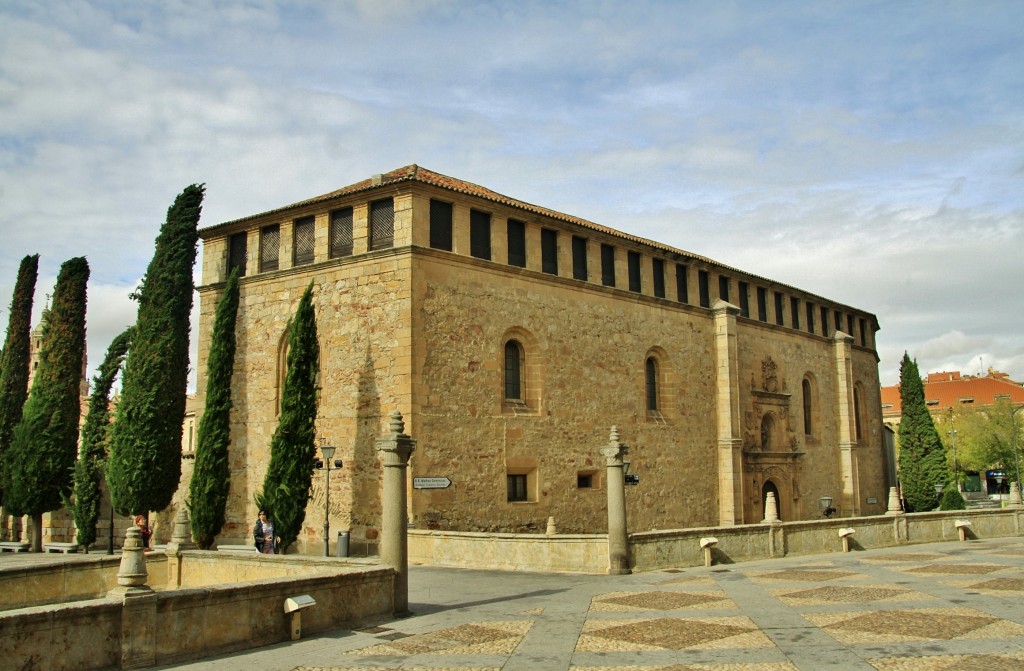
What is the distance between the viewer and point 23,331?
27969 millimetres

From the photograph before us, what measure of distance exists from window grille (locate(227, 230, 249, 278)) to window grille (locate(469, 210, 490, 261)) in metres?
6.74

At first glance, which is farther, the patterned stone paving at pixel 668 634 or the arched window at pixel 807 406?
the arched window at pixel 807 406

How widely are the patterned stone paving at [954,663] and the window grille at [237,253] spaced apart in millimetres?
20212

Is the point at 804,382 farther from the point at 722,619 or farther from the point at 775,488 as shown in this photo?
the point at 722,619

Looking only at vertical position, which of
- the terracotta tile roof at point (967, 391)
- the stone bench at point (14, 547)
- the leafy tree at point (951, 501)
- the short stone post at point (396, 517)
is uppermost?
the terracotta tile roof at point (967, 391)

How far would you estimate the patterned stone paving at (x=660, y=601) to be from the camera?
1212 cm

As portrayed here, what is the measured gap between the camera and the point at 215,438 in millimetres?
22266

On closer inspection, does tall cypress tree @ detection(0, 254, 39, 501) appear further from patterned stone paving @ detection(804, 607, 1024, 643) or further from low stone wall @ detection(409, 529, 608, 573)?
patterned stone paving @ detection(804, 607, 1024, 643)

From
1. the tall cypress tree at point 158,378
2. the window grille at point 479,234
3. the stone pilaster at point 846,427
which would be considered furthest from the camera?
the stone pilaster at point 846,427

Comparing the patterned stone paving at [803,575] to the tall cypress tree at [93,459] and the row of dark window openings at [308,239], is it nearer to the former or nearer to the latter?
the row of dark window openings at [308,239]

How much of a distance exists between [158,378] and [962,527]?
22.8 meters

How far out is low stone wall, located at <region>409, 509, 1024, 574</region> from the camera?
16750 millimetres

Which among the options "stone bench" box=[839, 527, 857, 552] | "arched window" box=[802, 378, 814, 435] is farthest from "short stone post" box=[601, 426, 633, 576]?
"arched window" box=[802, 378, 814, 435]

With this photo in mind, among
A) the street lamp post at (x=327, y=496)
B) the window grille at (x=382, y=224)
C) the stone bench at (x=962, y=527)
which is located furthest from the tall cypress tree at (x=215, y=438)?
the stone bench at (x=962, y=527)
